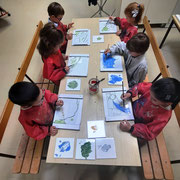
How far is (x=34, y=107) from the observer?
114 centimetres

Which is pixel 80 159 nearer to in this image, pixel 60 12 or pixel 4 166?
pixel 4 166

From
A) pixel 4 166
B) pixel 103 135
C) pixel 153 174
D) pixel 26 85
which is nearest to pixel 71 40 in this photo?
pixel 26 85

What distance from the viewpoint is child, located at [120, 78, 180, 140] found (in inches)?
37.5

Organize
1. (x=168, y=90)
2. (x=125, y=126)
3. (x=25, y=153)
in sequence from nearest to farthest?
(x=168, y=90)
(x=125, y=126)
(x=25, y=153)

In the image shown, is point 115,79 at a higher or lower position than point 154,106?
higher

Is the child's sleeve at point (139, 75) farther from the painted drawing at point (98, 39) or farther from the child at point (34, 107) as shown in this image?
the child at point (34, 107)

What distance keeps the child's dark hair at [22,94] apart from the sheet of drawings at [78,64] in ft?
1.71

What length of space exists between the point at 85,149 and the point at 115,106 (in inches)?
16.9

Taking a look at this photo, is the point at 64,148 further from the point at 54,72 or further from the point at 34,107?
the point at 54,72

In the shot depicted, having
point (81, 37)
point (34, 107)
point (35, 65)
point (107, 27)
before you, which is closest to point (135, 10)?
point (107, 27)

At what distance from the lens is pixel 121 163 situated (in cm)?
96

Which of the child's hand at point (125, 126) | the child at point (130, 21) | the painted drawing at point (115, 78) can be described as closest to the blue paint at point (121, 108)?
the child's hand at point (125, 126)

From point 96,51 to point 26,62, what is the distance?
811mm

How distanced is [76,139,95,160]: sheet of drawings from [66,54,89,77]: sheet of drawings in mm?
654
